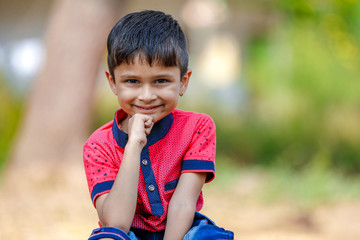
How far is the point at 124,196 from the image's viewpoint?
2039 millimetres

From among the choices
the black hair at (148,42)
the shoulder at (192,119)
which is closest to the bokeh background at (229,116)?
the shoulder at (192,119)

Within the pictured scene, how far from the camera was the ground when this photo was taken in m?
4.39

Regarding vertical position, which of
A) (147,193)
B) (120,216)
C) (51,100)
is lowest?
(120,216)

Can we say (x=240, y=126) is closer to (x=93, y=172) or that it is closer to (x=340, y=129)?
(x=340, y=129)

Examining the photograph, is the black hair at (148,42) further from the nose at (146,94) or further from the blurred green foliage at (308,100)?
the blurred green foliage at (308,100)

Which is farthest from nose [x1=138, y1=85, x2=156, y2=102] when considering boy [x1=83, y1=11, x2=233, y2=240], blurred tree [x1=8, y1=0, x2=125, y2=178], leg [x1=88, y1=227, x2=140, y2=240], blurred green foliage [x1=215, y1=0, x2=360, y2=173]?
blurred green foliage [x1=215, y1=0, x2=360, y2=173]

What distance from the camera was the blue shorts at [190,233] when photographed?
6.38 ft

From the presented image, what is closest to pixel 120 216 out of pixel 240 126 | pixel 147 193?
pixel 147 193

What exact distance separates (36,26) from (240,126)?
17.2ft

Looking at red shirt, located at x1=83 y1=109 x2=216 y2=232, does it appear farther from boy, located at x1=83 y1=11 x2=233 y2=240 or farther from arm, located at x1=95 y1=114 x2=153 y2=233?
arm, located at x1=95 y1=114 x2=153 y2=233

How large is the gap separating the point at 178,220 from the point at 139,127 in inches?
17.2

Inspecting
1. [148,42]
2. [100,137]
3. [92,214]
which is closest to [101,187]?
[100,137]

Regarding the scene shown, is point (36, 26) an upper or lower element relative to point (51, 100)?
upper

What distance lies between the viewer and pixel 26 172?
19.4 ft
